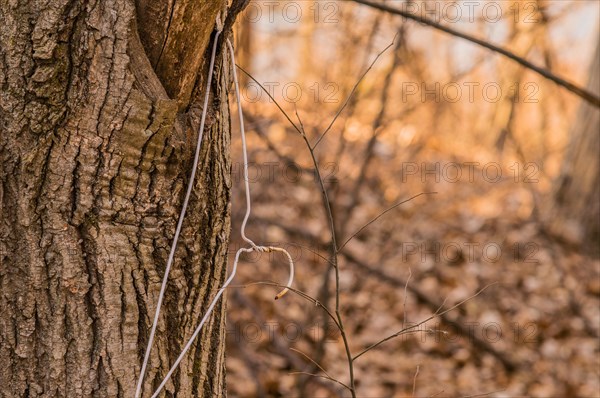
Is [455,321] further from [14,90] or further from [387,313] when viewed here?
[14,90]

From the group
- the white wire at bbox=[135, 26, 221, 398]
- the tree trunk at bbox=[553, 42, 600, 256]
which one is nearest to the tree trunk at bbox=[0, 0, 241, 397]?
the white wire at bbox=[135, 26, 221, 398]

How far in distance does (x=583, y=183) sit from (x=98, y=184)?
5220mm

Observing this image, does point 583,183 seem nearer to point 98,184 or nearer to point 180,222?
point 180,222

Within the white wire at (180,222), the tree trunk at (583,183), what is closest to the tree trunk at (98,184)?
the white wire at (180,222)

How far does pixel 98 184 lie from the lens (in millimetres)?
1257

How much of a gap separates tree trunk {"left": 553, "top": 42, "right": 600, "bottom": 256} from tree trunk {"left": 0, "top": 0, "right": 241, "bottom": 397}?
4.95m

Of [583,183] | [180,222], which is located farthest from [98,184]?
[583,183]

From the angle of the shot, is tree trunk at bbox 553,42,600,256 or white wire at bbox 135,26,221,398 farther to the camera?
tree trunk at bbox 553,42,600,256

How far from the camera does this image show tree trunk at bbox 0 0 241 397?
1.21m

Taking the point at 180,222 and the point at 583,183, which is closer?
the point at 180,222

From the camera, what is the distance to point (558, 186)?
574cm

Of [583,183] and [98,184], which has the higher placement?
[583,183]

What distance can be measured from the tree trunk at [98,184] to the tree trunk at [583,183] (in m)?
4.95

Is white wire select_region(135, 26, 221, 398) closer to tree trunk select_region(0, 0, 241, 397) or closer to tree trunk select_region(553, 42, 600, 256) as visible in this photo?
tree trunk select_region(0, 0, 241, 397)
